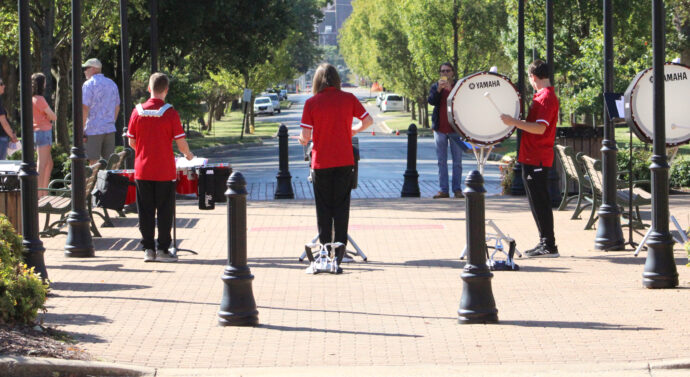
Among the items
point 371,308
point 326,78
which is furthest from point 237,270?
point 326,78

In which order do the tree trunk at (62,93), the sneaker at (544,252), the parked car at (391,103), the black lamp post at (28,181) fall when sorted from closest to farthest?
the black lamp post at (28,181), the sneaker at (544,252), the tree trunk at (62,93), the parked car at (391,103)

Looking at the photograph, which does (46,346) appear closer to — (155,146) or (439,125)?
(155,146)

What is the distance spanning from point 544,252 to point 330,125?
2626 millimetres

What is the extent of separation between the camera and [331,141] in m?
10.3

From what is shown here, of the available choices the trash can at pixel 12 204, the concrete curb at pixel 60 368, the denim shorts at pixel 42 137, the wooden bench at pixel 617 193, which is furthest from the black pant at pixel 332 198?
the denim shorts at pixel 42 137

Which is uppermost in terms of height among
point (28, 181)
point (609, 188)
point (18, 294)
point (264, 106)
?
point (264, 106)

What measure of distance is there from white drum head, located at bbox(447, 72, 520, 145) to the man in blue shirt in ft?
21.3

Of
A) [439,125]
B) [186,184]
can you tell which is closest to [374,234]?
[186,184]

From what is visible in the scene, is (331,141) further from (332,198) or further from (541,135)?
(541,135)

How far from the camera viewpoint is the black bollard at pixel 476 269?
25.4 ft

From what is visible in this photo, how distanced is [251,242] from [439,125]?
4.91 metres

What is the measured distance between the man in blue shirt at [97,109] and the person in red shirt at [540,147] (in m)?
6.98

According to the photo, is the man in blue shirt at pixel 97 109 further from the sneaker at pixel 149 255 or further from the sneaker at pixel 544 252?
the sneaker at pixel 544 252

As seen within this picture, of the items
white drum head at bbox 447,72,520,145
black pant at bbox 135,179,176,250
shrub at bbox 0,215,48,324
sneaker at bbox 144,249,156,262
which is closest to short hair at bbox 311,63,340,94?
white drum head at bbox 447,72,520,145
